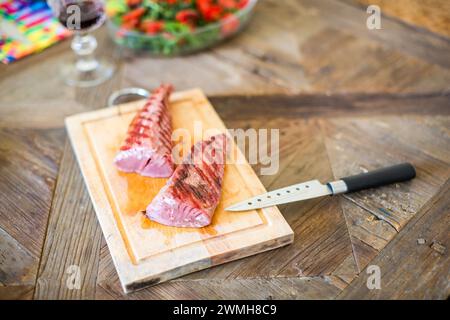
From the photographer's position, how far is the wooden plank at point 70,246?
1.57m

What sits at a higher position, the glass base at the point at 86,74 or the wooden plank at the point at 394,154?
the wooden plank at the point at 394,154

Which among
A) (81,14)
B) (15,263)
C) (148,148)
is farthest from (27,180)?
(81,14)

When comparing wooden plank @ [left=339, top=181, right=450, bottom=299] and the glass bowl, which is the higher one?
the glass bowl

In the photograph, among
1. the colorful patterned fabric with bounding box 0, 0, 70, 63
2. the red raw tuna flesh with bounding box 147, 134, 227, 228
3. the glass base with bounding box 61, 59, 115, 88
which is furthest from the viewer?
the colorful patterned fabric with bounding box 0, 0, 70, 63

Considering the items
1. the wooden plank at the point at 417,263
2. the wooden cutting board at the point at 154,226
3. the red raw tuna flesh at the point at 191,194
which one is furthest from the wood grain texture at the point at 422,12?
the red raw tuna flesh at the point at 191,194

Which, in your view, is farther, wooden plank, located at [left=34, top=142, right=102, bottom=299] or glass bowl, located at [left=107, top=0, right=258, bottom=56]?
glass bowl, located at [left=107, top=0, right=258, bottom=56]

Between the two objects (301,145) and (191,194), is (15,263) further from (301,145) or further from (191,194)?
(301,145)

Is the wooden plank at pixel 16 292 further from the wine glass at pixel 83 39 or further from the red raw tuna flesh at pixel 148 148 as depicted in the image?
the wine glass at pixel 83 39

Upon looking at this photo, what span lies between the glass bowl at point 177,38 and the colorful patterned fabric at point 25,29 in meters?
0.34

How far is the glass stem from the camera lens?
2.46 metres

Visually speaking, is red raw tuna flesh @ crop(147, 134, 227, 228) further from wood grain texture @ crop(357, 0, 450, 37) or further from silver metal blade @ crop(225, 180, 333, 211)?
wood grain texture @ crop(357, 0, 450, 37)

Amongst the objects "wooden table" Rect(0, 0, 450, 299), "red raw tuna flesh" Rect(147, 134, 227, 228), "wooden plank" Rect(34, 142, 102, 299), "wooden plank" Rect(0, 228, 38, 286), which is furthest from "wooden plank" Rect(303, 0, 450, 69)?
"wooden plank" Rect(0, 228, 38, 286)

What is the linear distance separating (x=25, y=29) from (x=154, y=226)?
1606 mm

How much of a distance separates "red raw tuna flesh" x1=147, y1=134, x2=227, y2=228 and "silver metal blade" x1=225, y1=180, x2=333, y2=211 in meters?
0.10
